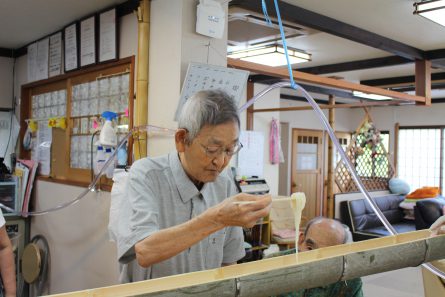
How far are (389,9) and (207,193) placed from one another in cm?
247

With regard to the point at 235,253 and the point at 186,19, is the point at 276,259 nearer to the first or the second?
the point at 235,253

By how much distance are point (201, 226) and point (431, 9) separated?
265 centimetres

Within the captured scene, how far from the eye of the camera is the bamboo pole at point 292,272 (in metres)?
0.56

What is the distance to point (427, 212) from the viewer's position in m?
6.54

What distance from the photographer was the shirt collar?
4.29ft

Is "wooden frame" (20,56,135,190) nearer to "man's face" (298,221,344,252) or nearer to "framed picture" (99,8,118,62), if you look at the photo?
"framed picture" (99,8,118,62)

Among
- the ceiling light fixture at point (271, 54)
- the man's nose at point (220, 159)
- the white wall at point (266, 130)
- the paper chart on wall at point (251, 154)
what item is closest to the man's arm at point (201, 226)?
the man's nose at point (220, 159)

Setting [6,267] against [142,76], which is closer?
[6,267]

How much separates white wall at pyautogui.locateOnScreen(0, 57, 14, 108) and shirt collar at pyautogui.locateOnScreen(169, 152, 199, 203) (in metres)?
3.71

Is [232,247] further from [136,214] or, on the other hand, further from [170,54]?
[170,54]

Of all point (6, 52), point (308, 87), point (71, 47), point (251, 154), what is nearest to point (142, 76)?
point (71, 47)

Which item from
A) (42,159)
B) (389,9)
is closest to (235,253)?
(389,9)

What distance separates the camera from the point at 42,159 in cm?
390

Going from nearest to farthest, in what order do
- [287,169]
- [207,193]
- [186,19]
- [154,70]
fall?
1. [207,193]
2. [186,19]
3. [154,70]
4. [287,169]
